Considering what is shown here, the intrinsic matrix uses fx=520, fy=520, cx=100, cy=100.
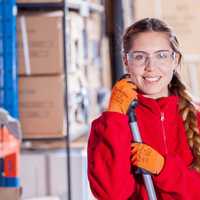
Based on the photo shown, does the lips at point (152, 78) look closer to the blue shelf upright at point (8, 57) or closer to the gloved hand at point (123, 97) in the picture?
the gloved hand at point (123, 97)

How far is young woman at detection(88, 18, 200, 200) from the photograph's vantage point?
4.48 feet

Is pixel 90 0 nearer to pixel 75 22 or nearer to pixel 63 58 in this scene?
pixel 75 22

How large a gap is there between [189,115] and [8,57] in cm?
134

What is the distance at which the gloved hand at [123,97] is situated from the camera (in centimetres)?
138

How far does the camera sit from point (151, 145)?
142cm

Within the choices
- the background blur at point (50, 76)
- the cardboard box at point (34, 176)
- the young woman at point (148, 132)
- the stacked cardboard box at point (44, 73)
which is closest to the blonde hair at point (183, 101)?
the young woman at point (148, 132)

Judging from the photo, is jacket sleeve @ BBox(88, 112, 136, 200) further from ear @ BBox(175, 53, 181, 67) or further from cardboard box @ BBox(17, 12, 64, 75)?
cardboard box @ BBox(17, 12, 64, 75)

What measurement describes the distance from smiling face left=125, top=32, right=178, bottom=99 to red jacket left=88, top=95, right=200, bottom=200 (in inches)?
1.9

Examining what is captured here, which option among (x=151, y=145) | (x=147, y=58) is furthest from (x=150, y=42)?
(x=151, y=145)

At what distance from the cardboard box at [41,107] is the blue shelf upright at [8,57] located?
17 cm

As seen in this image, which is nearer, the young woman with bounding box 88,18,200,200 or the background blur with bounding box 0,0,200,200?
the young woman with bounding box 88,18,200,200

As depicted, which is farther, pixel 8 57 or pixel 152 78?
pixel 8 57

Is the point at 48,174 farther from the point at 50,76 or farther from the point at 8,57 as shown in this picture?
the point at 8,57

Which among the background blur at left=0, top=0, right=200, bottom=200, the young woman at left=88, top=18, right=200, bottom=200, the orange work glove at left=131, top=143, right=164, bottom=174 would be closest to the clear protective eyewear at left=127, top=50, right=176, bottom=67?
the young woman at left=88, top=18, right=200, bottom=200
